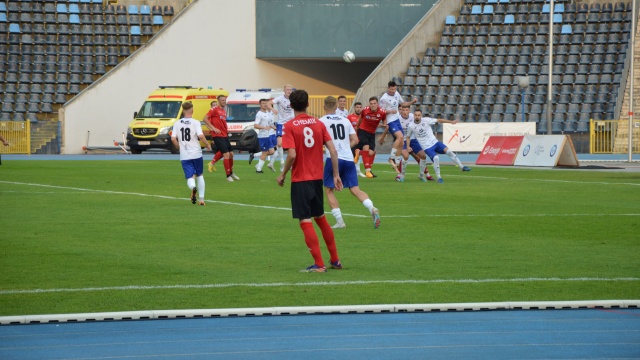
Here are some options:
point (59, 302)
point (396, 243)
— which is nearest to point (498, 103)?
point (396, 243)

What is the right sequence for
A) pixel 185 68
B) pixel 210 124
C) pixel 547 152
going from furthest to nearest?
pixel 185 68
pixel 547 152
pixel 210 124

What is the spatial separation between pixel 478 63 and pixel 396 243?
3715 centimetres

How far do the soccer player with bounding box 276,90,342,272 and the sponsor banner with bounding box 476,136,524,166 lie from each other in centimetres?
2521

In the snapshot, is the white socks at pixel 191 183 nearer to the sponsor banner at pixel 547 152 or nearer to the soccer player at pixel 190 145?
the soccer player at pixel 190 145

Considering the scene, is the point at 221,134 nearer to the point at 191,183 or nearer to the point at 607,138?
the point at 191,183

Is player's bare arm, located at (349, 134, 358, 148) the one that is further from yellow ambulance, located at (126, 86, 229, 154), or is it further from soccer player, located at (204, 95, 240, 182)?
yellow ambulance, located at (126, 86, 229, 154)

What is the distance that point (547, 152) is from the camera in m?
35.7

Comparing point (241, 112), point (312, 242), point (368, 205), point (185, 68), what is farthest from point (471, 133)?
point (312, 242)

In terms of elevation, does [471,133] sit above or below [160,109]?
below

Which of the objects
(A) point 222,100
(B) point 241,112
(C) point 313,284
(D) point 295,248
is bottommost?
(D) point 295,248

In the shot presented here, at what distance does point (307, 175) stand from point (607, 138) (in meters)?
36.3

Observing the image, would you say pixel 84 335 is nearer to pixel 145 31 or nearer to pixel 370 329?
pixel 370 329

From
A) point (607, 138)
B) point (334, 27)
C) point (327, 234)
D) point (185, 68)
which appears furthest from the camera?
point (185, 68)

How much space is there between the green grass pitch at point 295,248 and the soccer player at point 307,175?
0.37 metres
